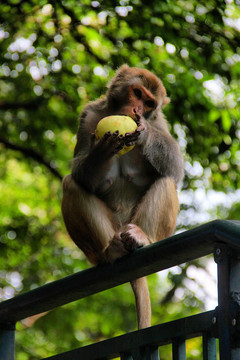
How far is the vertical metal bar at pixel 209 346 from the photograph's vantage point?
67.1 inches

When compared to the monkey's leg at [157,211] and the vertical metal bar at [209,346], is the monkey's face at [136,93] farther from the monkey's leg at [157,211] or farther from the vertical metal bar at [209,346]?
the vertical metal bar at [209,346]

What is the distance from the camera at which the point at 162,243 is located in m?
2.02

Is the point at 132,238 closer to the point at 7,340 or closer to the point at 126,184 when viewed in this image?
the point at 7,340

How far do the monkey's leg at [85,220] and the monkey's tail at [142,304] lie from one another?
32cm

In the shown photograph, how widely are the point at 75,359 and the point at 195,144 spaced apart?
477 centimetres

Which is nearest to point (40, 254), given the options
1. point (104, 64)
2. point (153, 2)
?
point (104, 64)

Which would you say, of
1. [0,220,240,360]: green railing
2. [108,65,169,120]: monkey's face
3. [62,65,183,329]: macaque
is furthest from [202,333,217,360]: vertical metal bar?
[108,65,169,120]: monkey's face

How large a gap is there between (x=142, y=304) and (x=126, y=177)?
1022 millimetres

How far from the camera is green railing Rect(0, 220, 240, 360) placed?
1618 millimetres

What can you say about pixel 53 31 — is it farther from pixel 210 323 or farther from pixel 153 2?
pixel 210 323

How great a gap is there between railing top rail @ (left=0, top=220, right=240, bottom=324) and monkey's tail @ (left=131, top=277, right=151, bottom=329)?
0.62 metres

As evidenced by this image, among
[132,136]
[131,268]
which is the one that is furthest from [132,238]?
[131,268]

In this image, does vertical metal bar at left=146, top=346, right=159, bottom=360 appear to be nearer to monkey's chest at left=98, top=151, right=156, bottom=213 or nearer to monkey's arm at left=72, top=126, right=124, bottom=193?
monkey's arm at left=72, top=126, right=124, bottom=193

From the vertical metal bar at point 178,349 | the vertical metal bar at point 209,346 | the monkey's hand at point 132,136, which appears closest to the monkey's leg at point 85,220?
the monkey's hand at point 132,136
